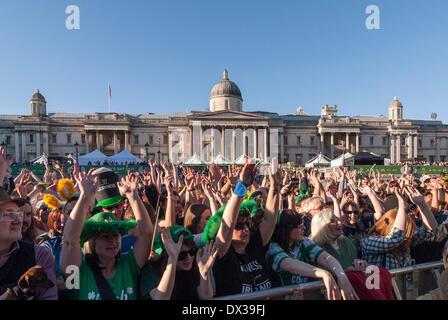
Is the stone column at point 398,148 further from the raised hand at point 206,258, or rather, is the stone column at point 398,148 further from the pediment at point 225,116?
the raised hand at point 206,258

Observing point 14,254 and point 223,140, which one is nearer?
point 14,254

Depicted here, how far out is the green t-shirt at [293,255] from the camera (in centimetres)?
337

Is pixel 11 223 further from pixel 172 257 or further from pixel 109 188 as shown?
pixel 109 188

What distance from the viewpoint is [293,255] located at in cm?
359

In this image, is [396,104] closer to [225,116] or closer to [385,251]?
[225,116]

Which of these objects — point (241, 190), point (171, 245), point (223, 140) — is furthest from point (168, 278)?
point (223, 140)

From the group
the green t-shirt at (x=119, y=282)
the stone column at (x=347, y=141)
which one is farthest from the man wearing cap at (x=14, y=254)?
the stone column at (x=347, y=141)

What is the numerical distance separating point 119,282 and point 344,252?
2.69 metres

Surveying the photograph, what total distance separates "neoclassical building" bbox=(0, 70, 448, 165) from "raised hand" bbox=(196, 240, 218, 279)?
172ft

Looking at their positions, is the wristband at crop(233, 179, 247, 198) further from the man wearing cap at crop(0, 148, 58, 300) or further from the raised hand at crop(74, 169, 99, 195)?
the man wearing cap at crop(0, 148, 58, 300)

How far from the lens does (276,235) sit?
3.68 metres

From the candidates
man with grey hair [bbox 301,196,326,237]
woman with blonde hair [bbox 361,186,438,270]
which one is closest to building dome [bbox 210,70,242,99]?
man with grey hair [bbox 301,196,326,237]

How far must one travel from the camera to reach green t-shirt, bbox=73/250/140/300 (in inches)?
107

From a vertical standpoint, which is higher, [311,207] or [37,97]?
[37,97]
